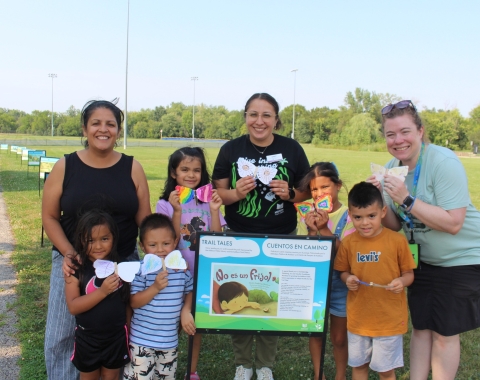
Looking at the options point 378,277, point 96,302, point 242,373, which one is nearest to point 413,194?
point 378,277

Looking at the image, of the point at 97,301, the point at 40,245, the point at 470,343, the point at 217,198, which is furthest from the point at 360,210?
the point at 40,245

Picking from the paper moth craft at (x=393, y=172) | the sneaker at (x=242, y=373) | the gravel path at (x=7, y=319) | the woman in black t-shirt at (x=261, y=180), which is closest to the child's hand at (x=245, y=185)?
the woman in black t-shirt at (x=261, y=180)

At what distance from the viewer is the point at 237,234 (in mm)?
3057

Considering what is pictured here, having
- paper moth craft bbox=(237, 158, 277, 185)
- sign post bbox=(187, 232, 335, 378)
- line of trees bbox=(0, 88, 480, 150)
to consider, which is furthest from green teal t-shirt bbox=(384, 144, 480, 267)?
line of trees bbox=(0, 88, 480, 150)

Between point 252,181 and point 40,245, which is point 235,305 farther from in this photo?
point 40,245

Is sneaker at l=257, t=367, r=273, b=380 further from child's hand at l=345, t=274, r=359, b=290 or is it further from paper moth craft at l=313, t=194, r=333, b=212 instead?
paper moth craft at l=313, t=194, r=333, b=212

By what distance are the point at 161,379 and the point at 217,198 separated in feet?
4.63

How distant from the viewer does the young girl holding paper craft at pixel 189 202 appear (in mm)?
3451

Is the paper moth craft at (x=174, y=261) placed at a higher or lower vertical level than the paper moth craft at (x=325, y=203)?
lower

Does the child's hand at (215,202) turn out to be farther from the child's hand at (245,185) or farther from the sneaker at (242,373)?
the sneaker at (242,373)

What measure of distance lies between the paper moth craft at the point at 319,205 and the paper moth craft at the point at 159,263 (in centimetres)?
104

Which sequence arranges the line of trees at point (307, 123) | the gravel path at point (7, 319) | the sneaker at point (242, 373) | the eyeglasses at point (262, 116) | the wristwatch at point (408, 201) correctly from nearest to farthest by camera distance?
the wristwatch at point (408, 201)
the eyeglasses at point (262, 116)
the sneaker at point (242, 373)
the gravel path at point (7, 319)
the line of trees at point (307, 123)

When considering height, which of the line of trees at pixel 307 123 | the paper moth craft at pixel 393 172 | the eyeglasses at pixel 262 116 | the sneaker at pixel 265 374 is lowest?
the sneaker at pixel 265 374

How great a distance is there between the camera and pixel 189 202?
3527mm
